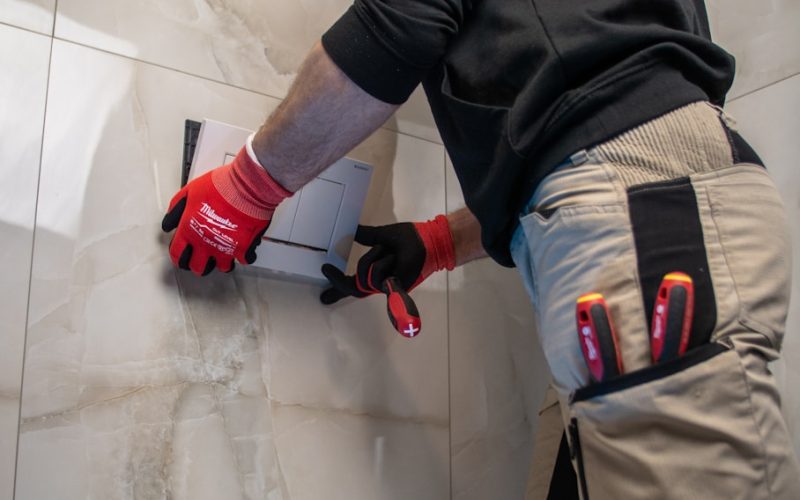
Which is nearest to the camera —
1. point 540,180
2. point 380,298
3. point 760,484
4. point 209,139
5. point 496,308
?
point 760,484

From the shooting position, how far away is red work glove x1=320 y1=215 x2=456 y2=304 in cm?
106

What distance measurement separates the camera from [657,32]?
685 mm

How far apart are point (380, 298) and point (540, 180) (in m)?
0.56

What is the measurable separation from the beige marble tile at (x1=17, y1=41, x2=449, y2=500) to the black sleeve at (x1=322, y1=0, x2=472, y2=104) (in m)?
0.40

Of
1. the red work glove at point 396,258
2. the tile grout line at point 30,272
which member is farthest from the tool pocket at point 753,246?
the tile grout line at point 30,272

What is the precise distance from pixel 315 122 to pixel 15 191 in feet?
1.49

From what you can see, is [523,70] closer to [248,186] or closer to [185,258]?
[248,186]

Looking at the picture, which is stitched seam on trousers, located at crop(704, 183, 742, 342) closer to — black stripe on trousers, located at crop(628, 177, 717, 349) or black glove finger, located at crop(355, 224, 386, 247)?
black stripe on trousers, located at crop(628, 177, 717, 349)

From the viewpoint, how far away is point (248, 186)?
0.93 m

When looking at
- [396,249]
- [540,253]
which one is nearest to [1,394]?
[396,249]

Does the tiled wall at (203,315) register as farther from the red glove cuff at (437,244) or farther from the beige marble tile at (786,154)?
the red glove cuff at (437,244)

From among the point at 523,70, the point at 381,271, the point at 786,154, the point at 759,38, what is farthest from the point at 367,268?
the point at 759,38

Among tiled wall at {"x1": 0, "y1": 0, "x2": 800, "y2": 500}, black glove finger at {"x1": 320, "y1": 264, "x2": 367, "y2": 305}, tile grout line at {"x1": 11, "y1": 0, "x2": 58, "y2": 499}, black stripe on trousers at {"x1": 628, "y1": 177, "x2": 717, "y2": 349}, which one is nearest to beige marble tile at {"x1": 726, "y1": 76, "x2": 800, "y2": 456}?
tiled wall at {"x1": 0, "y1": 0, "x2": 800, "y2": 500}

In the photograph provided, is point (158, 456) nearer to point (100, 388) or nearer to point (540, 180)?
point (100, 388)
